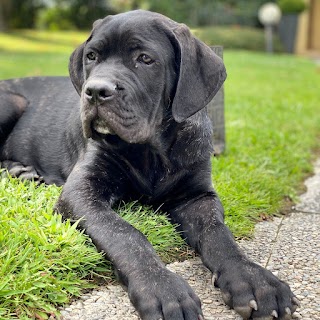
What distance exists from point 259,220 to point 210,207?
2.25ft

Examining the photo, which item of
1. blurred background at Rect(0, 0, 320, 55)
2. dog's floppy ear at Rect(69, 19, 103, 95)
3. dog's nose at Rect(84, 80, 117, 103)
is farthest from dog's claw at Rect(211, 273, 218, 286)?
blurred background at Rect(0, 0, 320, 55)

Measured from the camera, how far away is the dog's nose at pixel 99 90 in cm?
308

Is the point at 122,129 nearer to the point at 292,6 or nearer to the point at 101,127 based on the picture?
the point at 101,127

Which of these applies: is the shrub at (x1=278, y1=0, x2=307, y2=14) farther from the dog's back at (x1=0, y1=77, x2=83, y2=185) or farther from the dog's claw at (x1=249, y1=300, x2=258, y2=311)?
the dog's claw at (x1=249, y1=300, x2=258, y2=311)

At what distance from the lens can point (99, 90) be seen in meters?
3.09

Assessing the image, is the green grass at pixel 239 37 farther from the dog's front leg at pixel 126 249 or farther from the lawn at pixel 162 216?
the dog's front leg at pixel 126 249

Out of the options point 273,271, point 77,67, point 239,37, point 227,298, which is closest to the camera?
point 227,298

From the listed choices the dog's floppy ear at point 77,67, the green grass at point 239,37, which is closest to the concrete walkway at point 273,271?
the dog's floppy ear at point 77,67

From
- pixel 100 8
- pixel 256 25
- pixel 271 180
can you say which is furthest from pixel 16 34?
pixel 271 180

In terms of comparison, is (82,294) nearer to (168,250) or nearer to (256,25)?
(168,250)

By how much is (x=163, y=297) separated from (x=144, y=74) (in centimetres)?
142

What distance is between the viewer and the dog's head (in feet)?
10.5

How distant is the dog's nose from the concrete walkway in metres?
1.01

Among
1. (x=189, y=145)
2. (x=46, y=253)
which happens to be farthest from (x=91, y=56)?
(x=46, y=253)
